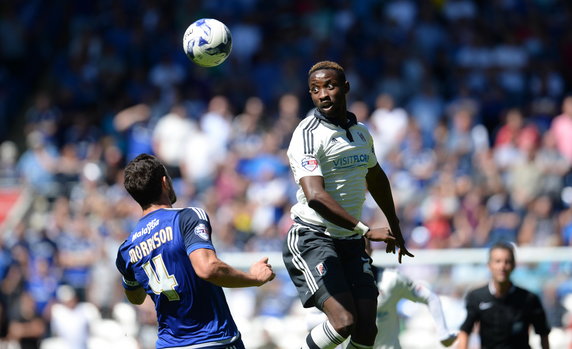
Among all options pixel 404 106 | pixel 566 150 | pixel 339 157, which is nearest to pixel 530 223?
pixel 566 150

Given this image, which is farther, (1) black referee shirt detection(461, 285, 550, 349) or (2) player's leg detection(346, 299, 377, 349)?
(1) black referee shirt detection(461, 285, 550, 349)

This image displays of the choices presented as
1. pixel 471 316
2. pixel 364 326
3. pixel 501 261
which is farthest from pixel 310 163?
pixel 471 316


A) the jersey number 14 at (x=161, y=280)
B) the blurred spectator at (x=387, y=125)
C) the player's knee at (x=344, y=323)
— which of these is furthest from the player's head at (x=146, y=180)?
the blurred spectator at (x=387, y=125)

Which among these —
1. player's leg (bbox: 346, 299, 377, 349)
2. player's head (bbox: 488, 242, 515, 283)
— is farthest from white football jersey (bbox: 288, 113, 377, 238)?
player's head (bbox: 488, 242, 515, 283)

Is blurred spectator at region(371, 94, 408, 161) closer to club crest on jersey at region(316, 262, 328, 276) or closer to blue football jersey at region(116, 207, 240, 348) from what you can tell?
club crest on jersey at region(316, 262, 328, 276)

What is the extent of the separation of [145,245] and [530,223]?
27.1ft

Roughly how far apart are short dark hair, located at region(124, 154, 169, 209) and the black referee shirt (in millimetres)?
3290

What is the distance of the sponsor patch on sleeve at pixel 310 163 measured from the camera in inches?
291

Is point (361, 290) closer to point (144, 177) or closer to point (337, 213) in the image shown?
point (337, 213)

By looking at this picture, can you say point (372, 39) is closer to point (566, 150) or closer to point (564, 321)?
point (566, 150)

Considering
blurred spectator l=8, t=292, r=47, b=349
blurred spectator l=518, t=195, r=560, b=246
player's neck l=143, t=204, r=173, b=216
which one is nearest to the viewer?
player's neck l=143, t=204, r=173, b=216

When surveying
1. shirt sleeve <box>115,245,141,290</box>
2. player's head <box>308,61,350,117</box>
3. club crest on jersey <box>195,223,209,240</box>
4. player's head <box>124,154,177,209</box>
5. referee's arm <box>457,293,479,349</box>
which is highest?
player's head <box>308,61,350,117</box>

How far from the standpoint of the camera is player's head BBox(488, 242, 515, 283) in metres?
8.52

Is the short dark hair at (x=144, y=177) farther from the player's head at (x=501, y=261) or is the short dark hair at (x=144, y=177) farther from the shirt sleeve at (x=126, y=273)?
the player's head at (x=501, y=261)
